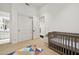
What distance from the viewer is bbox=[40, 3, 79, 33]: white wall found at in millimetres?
2705

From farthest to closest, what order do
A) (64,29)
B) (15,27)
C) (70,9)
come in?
(15,27), (64,29), (70,9)

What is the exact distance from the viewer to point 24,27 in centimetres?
463

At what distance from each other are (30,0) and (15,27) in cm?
375

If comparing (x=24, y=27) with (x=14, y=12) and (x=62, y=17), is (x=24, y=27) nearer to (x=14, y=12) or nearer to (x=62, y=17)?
(x=14, y=12)

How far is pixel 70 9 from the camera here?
288cm

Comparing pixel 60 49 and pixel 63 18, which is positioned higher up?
pixel 63 18

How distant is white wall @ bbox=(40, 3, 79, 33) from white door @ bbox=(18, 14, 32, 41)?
1.20m

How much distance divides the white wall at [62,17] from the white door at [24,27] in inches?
47.3

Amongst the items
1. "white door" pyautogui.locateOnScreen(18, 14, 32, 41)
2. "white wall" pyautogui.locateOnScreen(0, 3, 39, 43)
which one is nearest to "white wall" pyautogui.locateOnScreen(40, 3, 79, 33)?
"white door" pyautogui.locateOnScreen(18, 14, 32, 41)

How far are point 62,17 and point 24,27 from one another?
2414mm

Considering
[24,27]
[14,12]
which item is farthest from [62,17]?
[14,12]
